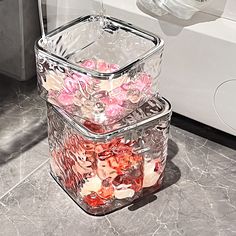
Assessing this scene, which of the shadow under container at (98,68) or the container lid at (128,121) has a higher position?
the shadow under container at (98,68)

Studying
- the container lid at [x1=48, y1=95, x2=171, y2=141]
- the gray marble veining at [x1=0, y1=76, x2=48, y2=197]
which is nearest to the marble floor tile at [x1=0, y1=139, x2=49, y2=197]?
the gray marble veining at [x1=0, y1=76, x2=48, y2=197]

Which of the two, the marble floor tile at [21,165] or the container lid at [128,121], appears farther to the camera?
the marble floor tile at [21,165]

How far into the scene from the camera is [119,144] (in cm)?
76

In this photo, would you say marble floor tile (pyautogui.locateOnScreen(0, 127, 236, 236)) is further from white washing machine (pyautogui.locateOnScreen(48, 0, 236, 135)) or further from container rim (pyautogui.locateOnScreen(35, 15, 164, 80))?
container rim (pyautogui.locateOnScreen(35, 15, 164, 80))

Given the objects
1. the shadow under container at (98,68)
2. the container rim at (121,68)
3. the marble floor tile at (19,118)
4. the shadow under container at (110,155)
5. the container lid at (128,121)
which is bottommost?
the marble floor tile at (19,118)

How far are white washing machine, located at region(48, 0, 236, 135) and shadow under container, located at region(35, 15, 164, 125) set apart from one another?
0.31 ft

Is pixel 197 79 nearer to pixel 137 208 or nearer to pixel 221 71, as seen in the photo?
pixel 221 71

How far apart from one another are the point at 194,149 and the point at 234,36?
197 millimetres

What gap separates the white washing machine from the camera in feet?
2.81

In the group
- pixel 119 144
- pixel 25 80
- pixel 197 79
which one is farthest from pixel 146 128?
pixel 25 80

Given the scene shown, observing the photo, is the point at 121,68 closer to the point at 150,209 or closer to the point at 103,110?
the point at 103,110

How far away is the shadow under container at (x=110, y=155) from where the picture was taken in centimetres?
75

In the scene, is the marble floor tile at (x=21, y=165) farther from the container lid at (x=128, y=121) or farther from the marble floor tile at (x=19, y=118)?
the container lid at (x=128, y=121)

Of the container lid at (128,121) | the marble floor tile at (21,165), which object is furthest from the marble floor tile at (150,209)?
the container lid at (128,121)
